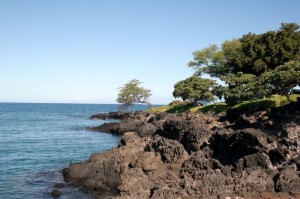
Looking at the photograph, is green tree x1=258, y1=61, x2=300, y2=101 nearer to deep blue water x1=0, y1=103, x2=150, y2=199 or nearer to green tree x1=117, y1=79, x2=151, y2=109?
deep blue water x1=0, y1=103, x2=150, y2=199

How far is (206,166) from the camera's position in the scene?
79.9 feet

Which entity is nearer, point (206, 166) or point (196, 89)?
point (206, 166)

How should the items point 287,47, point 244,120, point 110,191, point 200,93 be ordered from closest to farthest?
point 110,191 → point 244,120 → point 287,47 → point 200,93

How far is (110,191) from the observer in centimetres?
2623

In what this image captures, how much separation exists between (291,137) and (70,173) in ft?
63.9

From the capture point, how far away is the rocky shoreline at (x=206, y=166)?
69.4 ft

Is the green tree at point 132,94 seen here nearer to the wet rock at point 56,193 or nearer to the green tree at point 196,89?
the green tree at point 196,89

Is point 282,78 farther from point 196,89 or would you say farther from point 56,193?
point 196,89

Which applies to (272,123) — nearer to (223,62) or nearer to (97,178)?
(97,178)

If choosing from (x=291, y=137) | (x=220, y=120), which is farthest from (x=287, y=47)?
(x=291, y=137)

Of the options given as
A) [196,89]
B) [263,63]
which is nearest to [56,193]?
[263,63]

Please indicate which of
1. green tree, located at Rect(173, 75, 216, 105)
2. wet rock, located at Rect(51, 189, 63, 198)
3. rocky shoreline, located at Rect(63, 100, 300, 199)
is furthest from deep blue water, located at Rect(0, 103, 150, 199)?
green tree, located at Rect(173, 75, 216, 105)

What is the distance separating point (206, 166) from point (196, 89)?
169 feet

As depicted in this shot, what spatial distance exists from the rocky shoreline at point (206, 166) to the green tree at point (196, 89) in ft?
125
